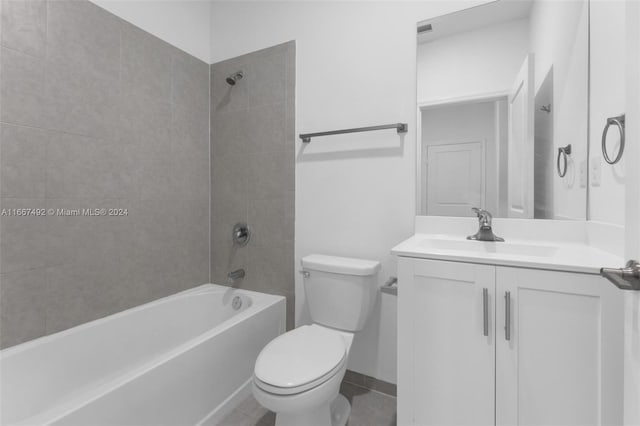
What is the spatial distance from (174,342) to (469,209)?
1.89m

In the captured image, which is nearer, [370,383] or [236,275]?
[370,383]

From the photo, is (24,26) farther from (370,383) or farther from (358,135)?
(370,383)

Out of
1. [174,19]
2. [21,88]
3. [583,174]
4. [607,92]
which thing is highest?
[174,19]

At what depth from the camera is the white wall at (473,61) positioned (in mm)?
1386

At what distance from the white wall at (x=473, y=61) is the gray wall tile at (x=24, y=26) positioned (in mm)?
1780

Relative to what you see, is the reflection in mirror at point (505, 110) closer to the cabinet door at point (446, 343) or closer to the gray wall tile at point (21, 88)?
the cabinet door at point (446, 343)

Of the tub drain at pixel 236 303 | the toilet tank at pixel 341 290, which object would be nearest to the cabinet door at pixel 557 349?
the toilet tank at pixel 341 290

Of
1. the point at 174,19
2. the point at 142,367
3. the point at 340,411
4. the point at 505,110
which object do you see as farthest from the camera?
the point at 174,19

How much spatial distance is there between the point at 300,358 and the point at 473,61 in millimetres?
1594

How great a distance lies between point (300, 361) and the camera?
1.21 metres

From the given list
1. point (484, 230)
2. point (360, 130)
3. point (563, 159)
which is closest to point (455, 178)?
point (484, 230)

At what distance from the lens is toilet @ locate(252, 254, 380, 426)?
1087 millimetres

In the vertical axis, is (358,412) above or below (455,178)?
below

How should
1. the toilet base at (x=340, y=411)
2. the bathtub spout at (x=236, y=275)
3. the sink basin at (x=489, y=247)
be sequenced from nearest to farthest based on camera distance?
1. the sink basin at (x=489, y=247)
2. the toilet base at (x=340, y=411)
3. the bathtub spout at (x=236, y=275)
